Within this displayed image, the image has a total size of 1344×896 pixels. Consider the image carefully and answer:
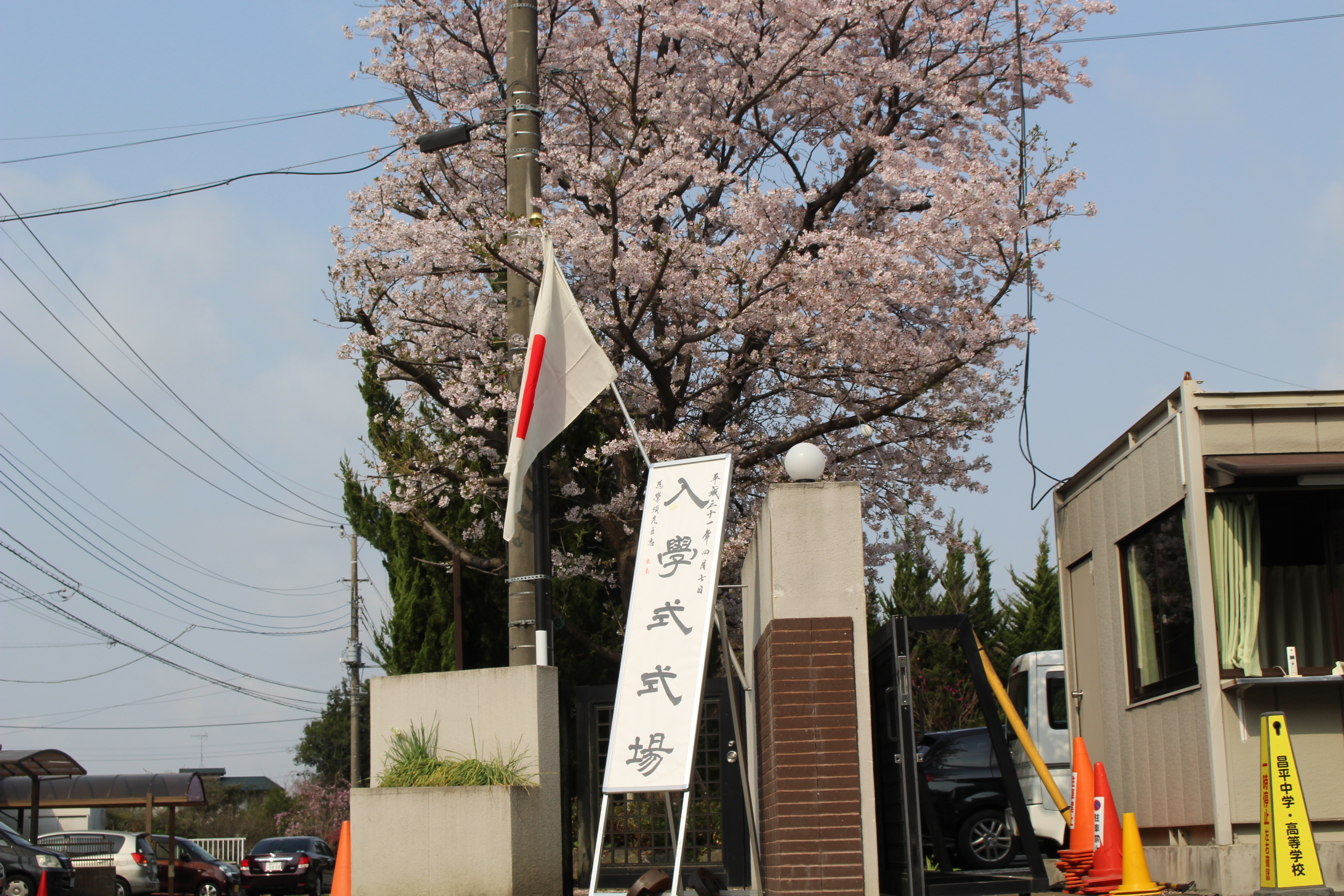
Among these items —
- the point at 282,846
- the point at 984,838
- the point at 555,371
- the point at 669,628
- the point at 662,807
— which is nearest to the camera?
the point at 669,628

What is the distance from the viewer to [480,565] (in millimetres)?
14914

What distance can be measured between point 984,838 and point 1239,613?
579 cm

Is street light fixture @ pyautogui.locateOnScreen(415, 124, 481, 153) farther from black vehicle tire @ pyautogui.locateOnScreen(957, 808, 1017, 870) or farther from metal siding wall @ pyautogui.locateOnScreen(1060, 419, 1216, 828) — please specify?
black vehicle tire @ pyautogui.locateOnScreen(957, 808, 1017, 870)

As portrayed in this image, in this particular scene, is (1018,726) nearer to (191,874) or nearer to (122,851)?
(122,851)

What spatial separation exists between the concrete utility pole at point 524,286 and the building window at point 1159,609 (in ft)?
15.0

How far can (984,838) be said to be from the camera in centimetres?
1255

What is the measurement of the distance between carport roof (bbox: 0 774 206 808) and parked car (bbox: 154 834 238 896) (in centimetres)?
140

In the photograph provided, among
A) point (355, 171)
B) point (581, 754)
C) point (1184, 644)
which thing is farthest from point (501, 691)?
point (355, 171)

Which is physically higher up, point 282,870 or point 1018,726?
point 1018,726

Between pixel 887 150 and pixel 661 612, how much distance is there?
31.3ft

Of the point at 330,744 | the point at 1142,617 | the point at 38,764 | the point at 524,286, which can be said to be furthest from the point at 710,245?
the point at 330,744

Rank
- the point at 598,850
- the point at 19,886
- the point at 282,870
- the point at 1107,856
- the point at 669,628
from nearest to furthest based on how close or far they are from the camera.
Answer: the point at 598,850, the point at 669,628, the point at 1107,856, the point at 19,886, the point at 282,870

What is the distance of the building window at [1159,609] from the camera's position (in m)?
8.09

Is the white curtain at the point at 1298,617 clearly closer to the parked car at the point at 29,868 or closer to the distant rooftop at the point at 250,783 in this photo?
the parked car at the point at 29,868
